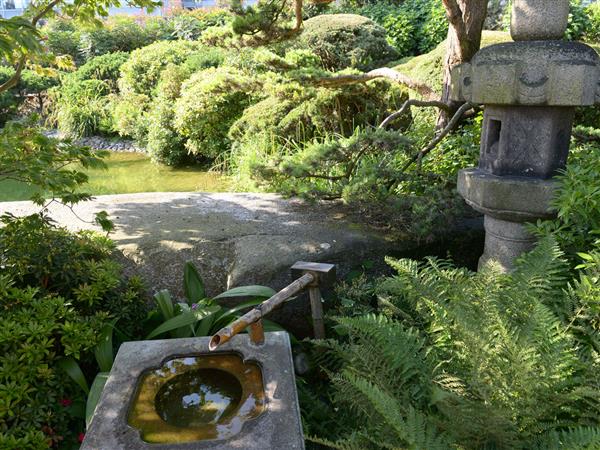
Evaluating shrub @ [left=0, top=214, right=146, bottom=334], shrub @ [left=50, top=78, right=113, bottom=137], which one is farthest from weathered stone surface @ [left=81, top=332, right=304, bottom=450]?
shrub @ [left=50, top=78, right=113, bottom=137]

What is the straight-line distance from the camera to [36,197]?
2699 millimetres

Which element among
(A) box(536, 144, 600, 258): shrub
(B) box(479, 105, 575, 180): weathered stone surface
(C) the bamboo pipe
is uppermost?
(B) box(479, 105, 575, 180): weathered stone surface

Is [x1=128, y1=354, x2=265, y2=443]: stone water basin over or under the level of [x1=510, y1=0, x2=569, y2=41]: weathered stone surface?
A: under

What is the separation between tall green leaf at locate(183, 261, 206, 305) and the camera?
121 inches

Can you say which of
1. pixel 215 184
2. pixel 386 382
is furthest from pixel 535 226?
pixel 215 184

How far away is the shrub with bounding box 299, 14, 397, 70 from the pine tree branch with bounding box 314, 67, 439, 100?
3.87m

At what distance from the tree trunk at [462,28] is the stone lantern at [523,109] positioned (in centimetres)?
155

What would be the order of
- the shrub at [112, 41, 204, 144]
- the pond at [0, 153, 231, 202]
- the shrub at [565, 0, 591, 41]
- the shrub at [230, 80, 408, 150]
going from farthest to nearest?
the shrub at [112, 41, 204, 144] < the shrub at [565, 0, 591, 41] < the pond at [0, 153, 231, 202] < the shrub at [230, 80, 408, 150]

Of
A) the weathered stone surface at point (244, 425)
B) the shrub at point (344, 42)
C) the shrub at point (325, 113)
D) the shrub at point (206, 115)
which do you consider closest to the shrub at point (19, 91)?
the shrub at point (206, 115)

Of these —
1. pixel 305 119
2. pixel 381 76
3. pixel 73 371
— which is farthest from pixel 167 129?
pixel 73 371

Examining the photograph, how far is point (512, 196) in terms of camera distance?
8.88 feet

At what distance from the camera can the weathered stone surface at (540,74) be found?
247 cm

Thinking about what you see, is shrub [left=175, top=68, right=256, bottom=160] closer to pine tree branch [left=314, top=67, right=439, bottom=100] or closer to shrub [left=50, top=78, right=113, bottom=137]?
pine tree branch [left=314, top=67, right=439, bottom=100]

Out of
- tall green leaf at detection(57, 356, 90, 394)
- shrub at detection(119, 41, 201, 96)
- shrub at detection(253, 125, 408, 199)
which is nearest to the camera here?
tall green leaf at detection(57, 356, 90, 394)
